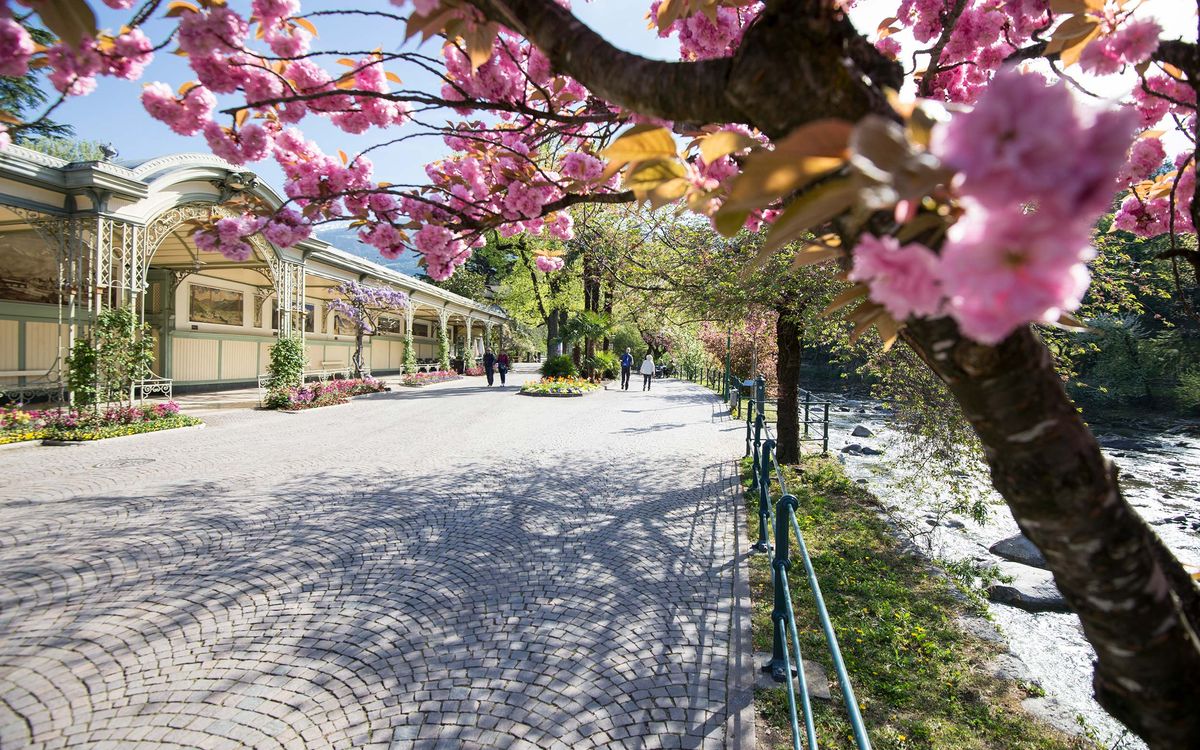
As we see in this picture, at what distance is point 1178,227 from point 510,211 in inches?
112

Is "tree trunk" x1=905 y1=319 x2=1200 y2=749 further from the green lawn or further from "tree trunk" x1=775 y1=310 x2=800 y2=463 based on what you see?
"tree trunk" x1=775 y1=310 x2=800 y2=463

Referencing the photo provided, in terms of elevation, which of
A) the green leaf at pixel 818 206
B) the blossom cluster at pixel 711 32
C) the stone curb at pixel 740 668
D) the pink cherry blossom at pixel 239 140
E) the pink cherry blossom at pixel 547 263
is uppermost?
the blossom cluster at pixel 711 32

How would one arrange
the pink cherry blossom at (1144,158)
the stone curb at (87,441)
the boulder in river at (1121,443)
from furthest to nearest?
1. the boulder in river at (1121,443)
2. the stone curb at (87,441)
3. the pink cherry blossom at (1144,158)

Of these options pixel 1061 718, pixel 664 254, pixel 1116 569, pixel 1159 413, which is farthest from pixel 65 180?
pixel 1159 413

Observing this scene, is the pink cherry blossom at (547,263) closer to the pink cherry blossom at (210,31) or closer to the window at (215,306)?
the pink cherry blossom at (210,31)

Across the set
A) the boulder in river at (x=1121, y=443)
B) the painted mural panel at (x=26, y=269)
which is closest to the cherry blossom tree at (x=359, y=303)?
the painted mural panel at (x=26, y=269)

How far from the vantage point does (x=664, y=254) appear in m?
8.98

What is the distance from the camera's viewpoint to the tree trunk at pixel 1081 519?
92 cm

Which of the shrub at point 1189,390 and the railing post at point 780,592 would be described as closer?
the railing post at point 780,592

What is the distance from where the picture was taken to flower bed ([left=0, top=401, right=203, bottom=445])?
8.62 meters

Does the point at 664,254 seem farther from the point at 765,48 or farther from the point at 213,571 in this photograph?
the point at 765,48

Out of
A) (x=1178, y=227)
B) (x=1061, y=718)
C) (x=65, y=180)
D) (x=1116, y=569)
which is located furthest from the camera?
(x=65, y=180)

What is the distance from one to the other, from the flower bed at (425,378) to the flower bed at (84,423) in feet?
39.6

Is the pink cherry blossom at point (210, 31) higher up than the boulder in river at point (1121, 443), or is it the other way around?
the pink cherry blossom at point (210, 31)
